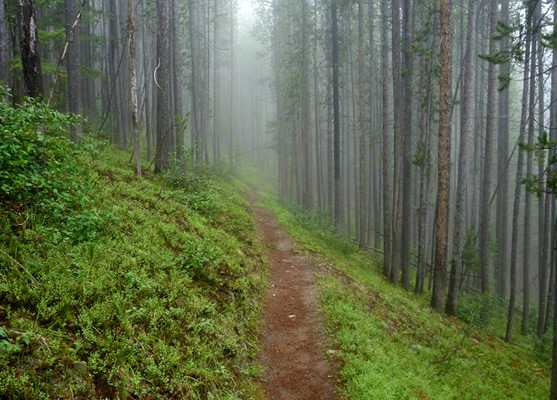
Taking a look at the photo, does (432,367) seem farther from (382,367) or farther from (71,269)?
(71,269)

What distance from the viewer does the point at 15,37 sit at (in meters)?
12.2

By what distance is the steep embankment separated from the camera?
2.89 meters

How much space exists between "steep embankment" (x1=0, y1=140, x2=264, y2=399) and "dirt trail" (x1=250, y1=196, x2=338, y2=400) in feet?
1.02

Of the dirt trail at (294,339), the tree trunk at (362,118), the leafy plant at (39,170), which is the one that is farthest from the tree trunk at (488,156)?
the leafy plant at (39,170)

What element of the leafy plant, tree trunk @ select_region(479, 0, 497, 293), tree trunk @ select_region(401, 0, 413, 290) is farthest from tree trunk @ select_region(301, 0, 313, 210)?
the leafy plant

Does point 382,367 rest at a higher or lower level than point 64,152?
lower

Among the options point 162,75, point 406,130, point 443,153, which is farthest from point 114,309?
point 406,130

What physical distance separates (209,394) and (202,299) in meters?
1.61

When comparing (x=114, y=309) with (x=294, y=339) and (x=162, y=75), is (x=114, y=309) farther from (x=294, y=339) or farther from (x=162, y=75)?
(x=162, y=75)

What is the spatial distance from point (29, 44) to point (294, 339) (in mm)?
7452

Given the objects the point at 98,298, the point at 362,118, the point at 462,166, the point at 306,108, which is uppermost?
the point at 306,108

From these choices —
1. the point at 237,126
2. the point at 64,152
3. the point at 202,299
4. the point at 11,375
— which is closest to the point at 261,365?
the point at 202,299

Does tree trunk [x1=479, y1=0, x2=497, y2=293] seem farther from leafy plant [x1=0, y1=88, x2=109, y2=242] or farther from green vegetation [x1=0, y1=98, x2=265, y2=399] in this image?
leafy plant [x1=0, y1=88, x2=109, y2=242]

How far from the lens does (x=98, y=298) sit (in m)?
3.75
